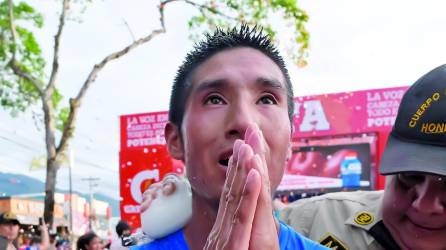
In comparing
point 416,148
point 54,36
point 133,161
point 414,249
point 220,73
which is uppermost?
point 54,36

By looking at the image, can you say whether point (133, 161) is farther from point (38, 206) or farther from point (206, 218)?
point (38, 206)

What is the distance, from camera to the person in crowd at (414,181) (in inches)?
69.9

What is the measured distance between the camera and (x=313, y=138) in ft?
33.0

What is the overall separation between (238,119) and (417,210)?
2.52 feet

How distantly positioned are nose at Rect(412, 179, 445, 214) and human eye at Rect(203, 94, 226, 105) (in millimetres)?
753

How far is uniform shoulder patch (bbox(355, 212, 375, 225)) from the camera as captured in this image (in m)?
2.14

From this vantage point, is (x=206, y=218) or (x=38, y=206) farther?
(x=38, y=206)

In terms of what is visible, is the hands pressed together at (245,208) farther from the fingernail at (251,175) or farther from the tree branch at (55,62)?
the tree branch at (55,62)

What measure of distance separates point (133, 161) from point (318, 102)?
3523 millimetres

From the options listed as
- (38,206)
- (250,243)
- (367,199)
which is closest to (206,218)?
(250,243)

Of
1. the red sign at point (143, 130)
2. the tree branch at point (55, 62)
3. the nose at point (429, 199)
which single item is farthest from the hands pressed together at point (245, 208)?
the red sign at point (143, 130)

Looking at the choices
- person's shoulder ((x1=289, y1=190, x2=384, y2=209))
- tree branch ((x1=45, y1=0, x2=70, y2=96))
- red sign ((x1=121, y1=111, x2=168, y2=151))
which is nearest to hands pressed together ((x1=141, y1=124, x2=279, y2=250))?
person's shoulder ((x1=289, y1=190, x2=384, y2=209))

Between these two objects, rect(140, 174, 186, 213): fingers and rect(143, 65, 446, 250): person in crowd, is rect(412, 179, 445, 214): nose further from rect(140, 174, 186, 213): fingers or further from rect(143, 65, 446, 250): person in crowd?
rect(140, 174, 186, 213): fingers

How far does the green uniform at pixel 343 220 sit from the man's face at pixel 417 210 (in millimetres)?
117
